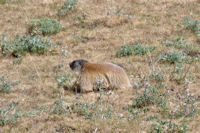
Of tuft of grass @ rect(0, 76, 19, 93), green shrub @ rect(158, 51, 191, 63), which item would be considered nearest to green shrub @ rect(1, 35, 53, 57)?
tuft of grass @ rect(0, 76, 19, 93)

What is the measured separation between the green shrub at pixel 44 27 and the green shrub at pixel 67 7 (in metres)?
1.17

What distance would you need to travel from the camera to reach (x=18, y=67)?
11.2 m

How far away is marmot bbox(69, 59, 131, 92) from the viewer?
9.26 metres

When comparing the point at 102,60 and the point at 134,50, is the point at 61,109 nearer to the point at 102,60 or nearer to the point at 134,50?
the point at 102,60

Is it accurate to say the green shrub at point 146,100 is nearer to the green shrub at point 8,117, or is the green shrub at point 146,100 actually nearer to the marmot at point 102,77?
the marmot at point 102,77

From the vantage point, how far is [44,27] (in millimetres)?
13719

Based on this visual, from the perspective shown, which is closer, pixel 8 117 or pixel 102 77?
pixel 8 117

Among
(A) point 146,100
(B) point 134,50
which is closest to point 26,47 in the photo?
(B) point 134,50

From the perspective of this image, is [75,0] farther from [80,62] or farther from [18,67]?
[80,62]

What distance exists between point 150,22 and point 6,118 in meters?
8.33

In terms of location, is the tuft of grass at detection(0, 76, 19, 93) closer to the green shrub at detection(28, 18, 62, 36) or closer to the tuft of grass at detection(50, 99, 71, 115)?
the tuft of grass at detection(50, 99, 71, 115)

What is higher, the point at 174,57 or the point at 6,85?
the point at 174,57

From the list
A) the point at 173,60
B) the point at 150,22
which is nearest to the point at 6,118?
the point at 173,60

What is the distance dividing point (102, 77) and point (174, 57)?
8.69 feet
